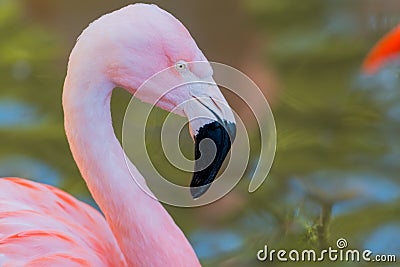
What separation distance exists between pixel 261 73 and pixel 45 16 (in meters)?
0.88

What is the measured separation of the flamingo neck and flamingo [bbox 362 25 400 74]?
1.12 meters

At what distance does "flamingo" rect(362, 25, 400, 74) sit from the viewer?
226cm

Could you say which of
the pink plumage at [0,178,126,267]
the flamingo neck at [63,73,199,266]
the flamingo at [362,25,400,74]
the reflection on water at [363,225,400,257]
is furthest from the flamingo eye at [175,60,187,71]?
the flamingo at [362,25,400,74]

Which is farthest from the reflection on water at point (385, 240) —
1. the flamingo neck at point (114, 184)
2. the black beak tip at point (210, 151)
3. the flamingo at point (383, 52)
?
the black beak tip at point (210, 151)

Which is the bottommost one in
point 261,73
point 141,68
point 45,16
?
point 141,68

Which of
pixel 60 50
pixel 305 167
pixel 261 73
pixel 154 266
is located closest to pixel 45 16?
pixel 60 50

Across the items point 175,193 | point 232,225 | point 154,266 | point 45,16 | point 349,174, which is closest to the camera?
point 154,266

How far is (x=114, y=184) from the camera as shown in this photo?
1298mm

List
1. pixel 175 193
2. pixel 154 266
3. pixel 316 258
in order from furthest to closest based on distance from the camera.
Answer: pixel 316 258, pixel 175 193, pixel 154 266

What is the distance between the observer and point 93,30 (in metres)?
1.21

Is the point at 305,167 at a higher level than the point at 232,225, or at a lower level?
higher

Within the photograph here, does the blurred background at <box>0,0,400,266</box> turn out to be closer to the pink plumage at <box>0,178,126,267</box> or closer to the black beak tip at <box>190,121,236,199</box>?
the pink plumage at <box>0,178,126,267</box>

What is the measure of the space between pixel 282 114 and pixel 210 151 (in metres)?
1.30

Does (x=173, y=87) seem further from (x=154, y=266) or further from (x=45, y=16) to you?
(x=45, y=16)
